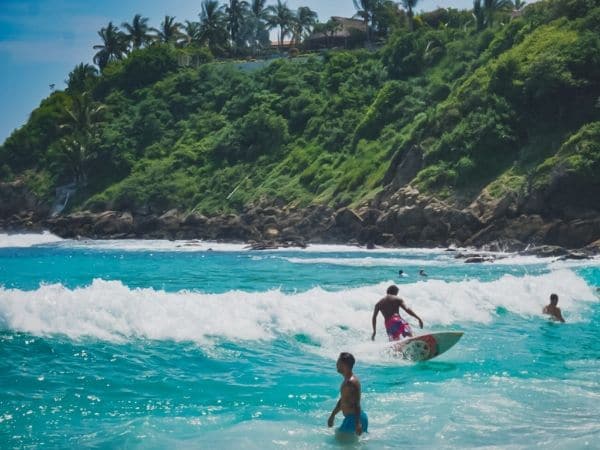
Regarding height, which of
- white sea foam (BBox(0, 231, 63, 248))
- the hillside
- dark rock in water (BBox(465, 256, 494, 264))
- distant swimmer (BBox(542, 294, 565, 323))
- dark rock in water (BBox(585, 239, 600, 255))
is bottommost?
white sea foam (BBox(0, 231, 63, 248))

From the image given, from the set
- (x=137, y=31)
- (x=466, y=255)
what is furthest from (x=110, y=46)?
(x=466, y=255)

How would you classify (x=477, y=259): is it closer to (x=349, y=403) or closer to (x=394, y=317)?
(x=394, y=317)

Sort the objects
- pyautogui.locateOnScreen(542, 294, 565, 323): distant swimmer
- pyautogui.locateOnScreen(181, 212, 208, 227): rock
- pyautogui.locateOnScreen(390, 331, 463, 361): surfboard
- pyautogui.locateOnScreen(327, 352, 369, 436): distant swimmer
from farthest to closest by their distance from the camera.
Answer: pyautogui.locateOnScreen(181, 212, 208, 227): rock
pyautogui.locateOnScreen(542, 294, 565, 323): distant swimmer
pyautogui.locateOnScreen(390, 331, 463, 361): surfboard
pyautogui.locateOnScreen(327, 352, 369, 436): distant swimmer

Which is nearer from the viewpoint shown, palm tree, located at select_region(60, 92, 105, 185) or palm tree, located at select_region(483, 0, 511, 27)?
palm tree, located at select_region(483, 0, 511, 27)

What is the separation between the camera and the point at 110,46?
3501 inches

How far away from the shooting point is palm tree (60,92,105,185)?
6819cm

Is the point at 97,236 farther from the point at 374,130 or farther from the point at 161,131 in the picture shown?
the point at 374,130

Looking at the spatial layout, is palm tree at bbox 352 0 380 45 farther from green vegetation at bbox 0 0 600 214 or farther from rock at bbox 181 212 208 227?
rock at bbox 181 212 208 227

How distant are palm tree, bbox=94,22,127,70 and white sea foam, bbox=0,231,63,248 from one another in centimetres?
3338

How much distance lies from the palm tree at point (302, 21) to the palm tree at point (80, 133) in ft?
90.2

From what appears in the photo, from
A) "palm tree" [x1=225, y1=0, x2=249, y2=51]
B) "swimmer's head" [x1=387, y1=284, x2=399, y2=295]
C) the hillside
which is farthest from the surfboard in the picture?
"palm tree" [x1=225, y1=0, x2=249, y2=51]

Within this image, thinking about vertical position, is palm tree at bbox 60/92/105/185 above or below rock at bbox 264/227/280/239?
above

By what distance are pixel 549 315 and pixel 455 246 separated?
21.1m

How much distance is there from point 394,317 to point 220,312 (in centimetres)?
385
